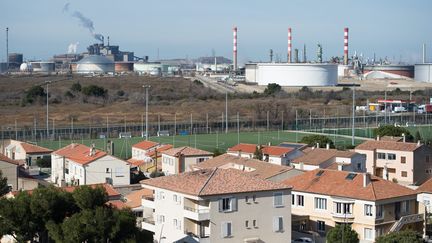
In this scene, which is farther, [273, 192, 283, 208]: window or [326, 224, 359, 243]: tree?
[273, 192, 283, 208]: window

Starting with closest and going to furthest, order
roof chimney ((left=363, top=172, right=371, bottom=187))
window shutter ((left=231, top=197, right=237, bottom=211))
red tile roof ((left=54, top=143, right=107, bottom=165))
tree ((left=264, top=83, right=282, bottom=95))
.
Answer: window shutter ((left=231, top=197, right=237, bottom=211))
roof chimney ((left=363, top=172, right=371, bottom=187))
red tile roof ((left=54, top=143, right=107, bottom=165))
tree ((left=264, top=83, right=282, bottom=95))

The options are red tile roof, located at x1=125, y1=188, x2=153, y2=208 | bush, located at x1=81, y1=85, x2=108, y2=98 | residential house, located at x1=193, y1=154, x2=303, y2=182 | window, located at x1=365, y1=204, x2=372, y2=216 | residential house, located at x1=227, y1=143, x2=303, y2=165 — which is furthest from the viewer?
bush, located at x1=81, y1=85, x2=108, y2=98

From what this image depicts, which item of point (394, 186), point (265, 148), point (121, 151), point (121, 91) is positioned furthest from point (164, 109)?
point (394, 186)

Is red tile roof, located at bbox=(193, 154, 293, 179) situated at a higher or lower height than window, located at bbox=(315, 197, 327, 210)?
higher

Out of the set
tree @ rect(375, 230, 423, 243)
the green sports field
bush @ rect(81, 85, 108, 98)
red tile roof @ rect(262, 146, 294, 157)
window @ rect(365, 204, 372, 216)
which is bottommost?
the green sports field

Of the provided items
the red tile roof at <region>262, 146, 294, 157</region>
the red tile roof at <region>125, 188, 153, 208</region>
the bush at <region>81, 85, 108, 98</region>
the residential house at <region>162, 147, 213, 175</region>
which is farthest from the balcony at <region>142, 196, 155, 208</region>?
the bush at <region>81, 85, 108, 98</region>

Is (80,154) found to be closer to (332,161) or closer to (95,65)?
(332,161)

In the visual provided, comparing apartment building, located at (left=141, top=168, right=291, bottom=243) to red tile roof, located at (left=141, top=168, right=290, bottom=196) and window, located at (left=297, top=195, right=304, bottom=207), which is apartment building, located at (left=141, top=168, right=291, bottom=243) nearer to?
red tile roof, located at (left=141, top=168, right=290, bottom=196)
